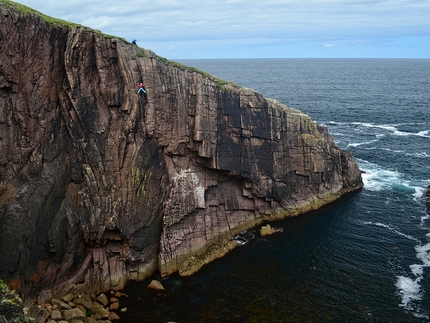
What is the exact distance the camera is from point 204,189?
5106 cm

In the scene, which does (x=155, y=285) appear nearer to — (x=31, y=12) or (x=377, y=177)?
(x=31, y=12)

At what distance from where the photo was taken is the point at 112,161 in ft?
142

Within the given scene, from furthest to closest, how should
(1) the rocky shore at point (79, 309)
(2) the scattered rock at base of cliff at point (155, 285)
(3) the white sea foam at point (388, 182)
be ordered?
(3) the white sea foam at point (388, 182)
(2) the scattered rock at base of cliff at point (155, 285)
(1) the rocky shore at point (79, 309)

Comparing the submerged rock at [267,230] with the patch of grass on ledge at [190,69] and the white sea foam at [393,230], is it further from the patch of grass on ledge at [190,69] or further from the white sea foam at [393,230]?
the patch of grass on ledge at [190,69]

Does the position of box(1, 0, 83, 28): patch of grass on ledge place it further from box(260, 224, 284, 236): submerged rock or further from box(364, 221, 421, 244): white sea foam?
box(364, 221, 421, 244): white sea foam

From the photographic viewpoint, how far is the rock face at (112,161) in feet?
123

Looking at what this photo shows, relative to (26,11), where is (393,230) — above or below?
below

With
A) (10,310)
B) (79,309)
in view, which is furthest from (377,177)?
(10,310)

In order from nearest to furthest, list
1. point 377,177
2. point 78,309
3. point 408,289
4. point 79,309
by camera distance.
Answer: point 78,309 → point 79,309 → point 408,289 → point 377,177

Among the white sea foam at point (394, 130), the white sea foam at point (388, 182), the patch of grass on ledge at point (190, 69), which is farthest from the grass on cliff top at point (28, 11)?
the white sea foam at point (394, 130)

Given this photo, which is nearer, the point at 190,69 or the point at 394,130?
the point at 190,69

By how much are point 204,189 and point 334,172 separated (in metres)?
26.3

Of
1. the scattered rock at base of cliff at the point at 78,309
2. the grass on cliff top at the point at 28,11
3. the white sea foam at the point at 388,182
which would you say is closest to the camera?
the scattered rock at base of cliff at the point at 78,309

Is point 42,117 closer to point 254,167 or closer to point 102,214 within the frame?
point 102,214
